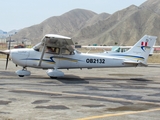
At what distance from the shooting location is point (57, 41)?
17859 millimetres

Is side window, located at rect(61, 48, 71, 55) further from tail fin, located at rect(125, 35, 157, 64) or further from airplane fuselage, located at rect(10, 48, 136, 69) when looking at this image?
tail fin, located at rect(125, 35, 157, 64)

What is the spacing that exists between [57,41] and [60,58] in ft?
3.87

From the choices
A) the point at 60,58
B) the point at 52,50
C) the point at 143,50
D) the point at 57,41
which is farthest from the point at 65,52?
the point at 143,50

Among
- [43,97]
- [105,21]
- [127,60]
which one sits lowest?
[43,97]

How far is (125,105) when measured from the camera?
10.2 metres

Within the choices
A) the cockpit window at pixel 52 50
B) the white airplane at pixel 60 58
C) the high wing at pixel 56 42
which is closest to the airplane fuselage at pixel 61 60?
the white airplane at pixel 60 58

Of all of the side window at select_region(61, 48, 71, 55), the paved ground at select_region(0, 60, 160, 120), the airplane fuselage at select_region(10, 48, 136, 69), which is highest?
the side window at select_region(61, 48, 71, 55)

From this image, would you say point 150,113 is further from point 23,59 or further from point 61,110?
point 23,59

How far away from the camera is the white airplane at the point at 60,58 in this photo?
1820 centimetres

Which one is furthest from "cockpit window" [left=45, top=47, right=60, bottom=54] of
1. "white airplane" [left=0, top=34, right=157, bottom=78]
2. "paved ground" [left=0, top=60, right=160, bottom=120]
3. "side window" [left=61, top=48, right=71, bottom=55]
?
"paved ground" [left=0, top=60, right=160, bottom=120]

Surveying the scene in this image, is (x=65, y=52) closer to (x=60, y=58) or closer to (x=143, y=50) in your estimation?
(x=60, y=58)

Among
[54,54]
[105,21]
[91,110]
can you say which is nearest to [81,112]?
[91,110]

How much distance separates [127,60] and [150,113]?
10.3 m

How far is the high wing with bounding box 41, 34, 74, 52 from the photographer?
17.1m
